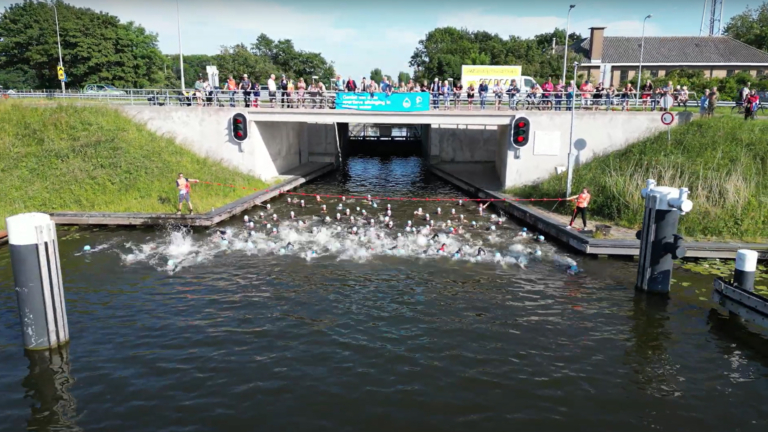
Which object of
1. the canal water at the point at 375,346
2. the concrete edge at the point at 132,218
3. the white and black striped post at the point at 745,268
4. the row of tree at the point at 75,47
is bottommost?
the canal water at the point at 375,346

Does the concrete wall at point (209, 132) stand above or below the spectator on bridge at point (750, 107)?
below

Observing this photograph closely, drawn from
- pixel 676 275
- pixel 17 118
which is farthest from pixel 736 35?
pixel 17 118

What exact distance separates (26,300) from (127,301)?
3483mm

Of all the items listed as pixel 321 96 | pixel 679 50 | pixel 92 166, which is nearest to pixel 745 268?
pixel 321 96

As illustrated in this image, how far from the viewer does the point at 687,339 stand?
11.8m

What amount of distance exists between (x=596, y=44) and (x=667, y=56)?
9.29 m

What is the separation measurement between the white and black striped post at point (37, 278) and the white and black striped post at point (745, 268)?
15.6 metres

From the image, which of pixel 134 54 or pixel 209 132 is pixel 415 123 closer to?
pixel 209 132

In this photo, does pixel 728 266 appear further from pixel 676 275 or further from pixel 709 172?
pixel 709 172

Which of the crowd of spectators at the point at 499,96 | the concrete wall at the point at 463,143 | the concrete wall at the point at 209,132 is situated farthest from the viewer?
the concrete wall at the point at 463,143

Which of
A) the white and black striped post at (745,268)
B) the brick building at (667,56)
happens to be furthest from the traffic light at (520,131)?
the brick building at (667,56)

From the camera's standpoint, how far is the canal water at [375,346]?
908 centimetres

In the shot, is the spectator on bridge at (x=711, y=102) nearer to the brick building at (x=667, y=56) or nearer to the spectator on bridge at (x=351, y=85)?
the spectator on bridge at (x=351, y=85)

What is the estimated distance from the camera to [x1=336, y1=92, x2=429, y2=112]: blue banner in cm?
2869
